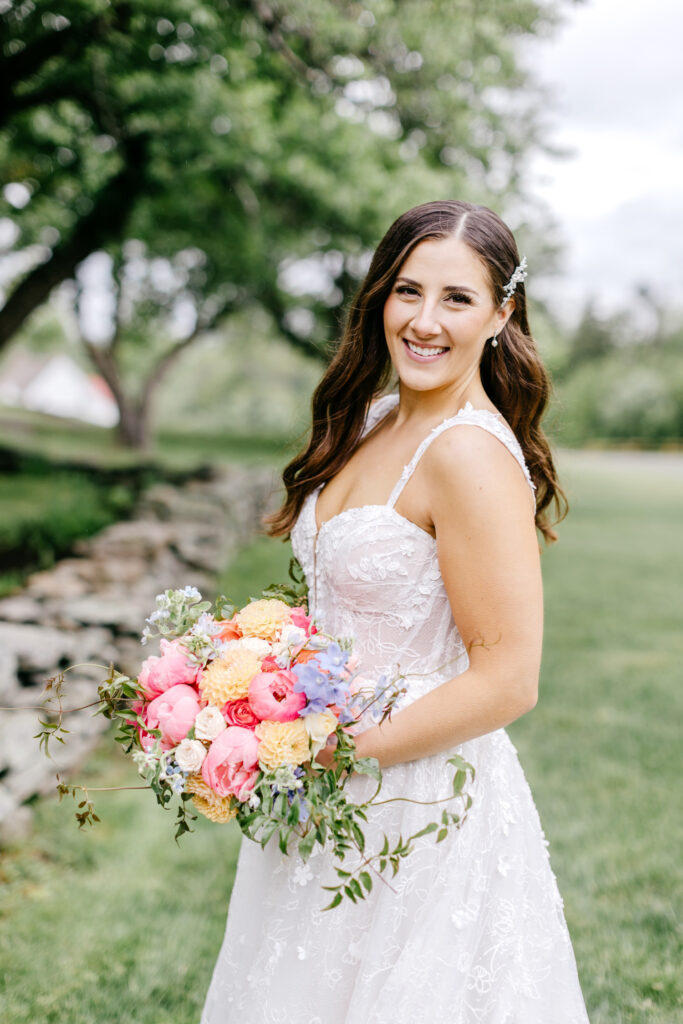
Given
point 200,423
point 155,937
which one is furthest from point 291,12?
point 200,423

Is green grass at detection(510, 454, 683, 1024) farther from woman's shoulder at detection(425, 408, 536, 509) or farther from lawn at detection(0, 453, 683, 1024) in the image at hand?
woman's shoulder at detection(425, 408, 536, 509)

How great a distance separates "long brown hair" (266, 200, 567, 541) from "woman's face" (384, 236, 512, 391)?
0.04 m

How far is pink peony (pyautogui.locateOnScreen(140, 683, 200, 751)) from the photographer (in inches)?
69.7

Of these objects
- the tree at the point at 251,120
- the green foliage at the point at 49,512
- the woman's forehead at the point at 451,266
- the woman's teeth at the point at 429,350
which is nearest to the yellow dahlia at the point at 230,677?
the woman's teeth at the point at 429,350

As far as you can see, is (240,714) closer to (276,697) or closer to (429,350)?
(276,697)

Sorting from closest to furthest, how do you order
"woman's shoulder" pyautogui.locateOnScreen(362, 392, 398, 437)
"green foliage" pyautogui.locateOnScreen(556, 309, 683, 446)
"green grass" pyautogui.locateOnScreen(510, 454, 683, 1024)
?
1. "woman's shoulder" pyautogui.locateOnScreen(362, 392, 398, 437)
2. "green grass" pyautogui.locateOnScreen(510, 454, 683, 1024)
3. "green foliage" pyautogui.locateOnScreen(556, 309, 683, 446)

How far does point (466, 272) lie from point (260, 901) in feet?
5.37

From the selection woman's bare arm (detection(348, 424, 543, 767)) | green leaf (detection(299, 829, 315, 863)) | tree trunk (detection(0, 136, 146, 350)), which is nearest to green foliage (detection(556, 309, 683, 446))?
tree trunk (detection(0, 136, 146, 350))

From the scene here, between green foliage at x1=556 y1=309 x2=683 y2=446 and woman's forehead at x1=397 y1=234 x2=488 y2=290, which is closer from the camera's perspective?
woman's forehead at x1=397 y1=234 x2=488 y2=290

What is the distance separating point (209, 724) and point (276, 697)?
0.47ft

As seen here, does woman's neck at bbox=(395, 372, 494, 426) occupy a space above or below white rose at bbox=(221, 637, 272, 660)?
above

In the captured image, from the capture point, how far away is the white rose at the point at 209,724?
68.7 inches

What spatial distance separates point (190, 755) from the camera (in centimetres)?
173

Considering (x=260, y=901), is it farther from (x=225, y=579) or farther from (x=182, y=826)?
(x=225, y=579)
